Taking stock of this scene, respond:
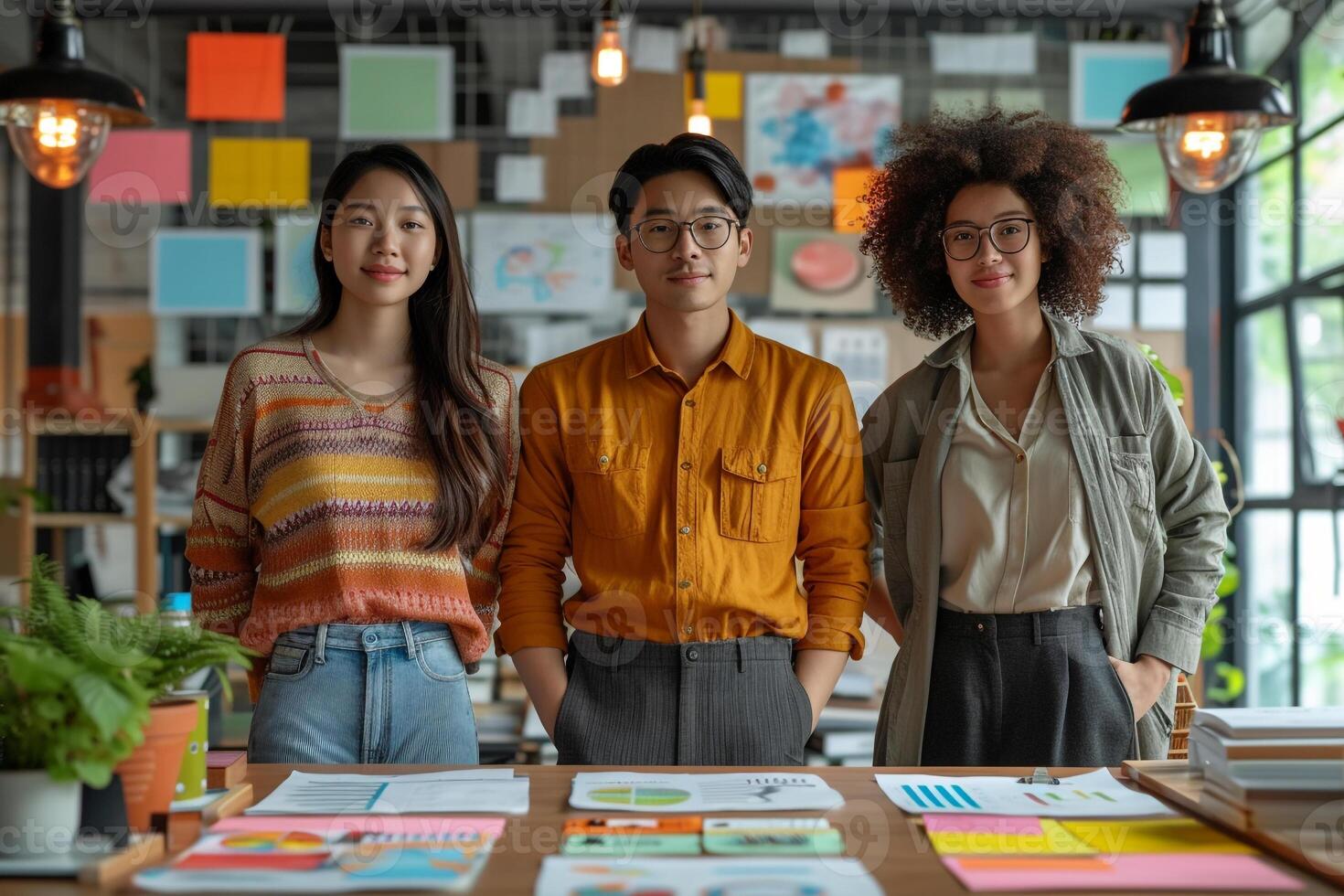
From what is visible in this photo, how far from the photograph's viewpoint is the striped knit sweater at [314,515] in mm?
1785

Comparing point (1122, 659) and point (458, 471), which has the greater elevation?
point (458, 471)

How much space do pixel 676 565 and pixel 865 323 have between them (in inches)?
106

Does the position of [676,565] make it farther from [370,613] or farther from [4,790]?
[4,790]

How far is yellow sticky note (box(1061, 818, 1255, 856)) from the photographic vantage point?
4.02ft

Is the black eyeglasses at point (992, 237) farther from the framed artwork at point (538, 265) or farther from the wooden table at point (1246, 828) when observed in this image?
the framed artwork at point (538, 265)

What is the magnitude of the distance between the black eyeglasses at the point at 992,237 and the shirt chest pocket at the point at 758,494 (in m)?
0.45

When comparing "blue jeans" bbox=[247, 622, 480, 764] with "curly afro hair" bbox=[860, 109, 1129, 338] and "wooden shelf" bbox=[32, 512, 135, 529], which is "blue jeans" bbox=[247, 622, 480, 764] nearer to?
"curly afro hair" bbox=[860, 109, 1129, 338]

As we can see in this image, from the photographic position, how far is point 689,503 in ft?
6.18

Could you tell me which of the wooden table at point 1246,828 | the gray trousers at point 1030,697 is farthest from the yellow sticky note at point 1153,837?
the gray trousers at point 1030,697

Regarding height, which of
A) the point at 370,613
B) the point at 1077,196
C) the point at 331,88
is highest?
the point at 331,88

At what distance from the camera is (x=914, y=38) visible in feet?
14.6

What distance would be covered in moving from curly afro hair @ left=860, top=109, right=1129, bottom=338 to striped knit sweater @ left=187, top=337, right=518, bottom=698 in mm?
930

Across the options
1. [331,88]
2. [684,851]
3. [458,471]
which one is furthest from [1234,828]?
[331,88]

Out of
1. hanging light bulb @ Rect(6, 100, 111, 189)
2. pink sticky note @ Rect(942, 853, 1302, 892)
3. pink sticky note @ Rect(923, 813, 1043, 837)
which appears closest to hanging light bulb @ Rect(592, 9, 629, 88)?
hanging light bulb @ Rect(6, 100, 111, 189)
